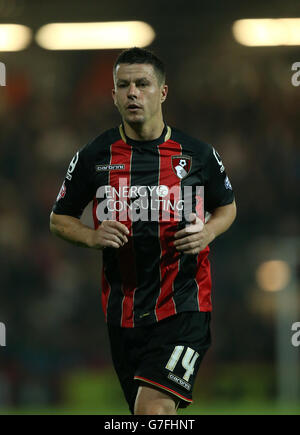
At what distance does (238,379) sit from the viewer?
7.98 meters

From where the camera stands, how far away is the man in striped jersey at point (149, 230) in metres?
3.66

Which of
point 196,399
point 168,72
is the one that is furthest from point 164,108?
point 196,399

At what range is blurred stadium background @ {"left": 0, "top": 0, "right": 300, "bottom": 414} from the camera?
26.2 ft

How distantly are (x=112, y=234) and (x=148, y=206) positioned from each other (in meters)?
0.30

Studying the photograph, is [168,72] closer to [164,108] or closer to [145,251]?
[164,108]

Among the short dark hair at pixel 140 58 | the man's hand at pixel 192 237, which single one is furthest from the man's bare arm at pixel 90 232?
the short dark hair at pixel 140 58

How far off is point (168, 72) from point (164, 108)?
40 centimetres

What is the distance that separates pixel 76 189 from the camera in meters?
3.94

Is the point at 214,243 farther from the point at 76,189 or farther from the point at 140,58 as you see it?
the point at 140,58

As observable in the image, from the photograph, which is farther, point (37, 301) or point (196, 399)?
point (37, 301)

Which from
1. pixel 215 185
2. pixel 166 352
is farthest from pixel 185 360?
pixel 215 185

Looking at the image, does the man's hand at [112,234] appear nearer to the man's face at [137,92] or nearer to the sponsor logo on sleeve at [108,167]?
the sponsor logo on sleeve at [108,167]
